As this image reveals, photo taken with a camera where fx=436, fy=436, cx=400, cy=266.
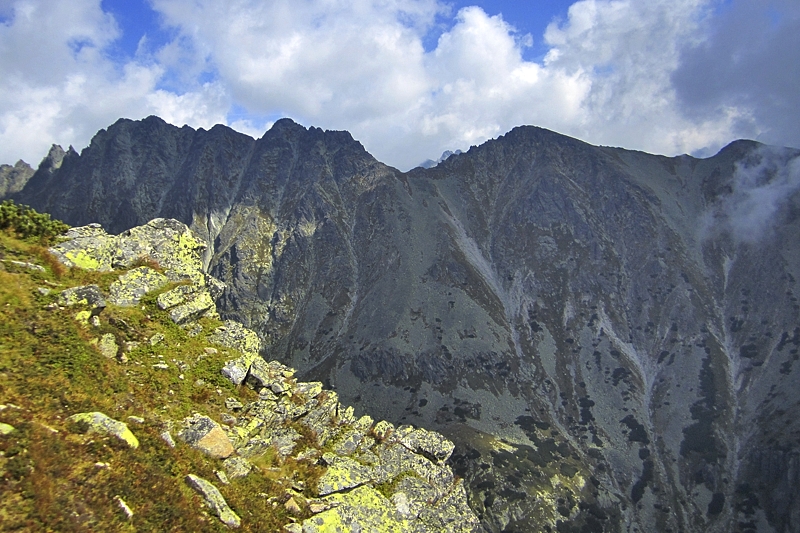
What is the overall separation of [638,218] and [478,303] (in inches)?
3382

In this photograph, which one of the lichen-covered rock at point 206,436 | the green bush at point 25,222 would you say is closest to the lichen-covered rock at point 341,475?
the lichen-covered rock at point 206,436

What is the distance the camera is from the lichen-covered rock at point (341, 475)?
1744 centimetres

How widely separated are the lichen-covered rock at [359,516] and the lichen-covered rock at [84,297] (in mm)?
13416

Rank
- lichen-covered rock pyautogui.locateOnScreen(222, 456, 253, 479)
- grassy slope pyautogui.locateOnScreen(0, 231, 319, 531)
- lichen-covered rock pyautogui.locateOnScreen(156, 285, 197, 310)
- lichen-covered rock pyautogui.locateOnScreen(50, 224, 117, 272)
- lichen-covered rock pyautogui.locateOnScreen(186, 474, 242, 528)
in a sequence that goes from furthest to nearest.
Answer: lichen-covered rock pyautogui.locateOnScreen(156, 285, 197, 310)
lichen-covered rock pyautogui.locateOnScreen(50, 224, 117, 272)
lichen-covered rock pyautogui.locateOnScreen(222, 456, 253, 479)
lichen-covered rock pyautogui.locateOnScreen(186, 474, 242, 528)
grassy slope pyautogui.locateOnScreen(0, 231, 319, 531)

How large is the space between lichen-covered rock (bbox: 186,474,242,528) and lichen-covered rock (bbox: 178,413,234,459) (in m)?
2.05

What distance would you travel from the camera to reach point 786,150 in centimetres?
19038

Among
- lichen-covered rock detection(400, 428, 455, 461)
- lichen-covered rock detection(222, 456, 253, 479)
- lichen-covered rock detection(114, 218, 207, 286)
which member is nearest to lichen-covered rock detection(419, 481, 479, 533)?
lichen-covered rock detection(400, 428, 455, 461)

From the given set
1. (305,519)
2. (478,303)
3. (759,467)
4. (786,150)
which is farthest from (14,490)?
(786,150)

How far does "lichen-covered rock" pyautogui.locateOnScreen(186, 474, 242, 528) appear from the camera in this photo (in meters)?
13.2

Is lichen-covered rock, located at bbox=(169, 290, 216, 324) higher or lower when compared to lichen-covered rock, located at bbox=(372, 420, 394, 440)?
higher

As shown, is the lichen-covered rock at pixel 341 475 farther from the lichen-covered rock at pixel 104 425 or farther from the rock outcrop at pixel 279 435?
the lichen-covered rock at pixel 104 425

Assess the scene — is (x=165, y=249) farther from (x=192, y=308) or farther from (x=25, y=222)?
(x=25, y=222)

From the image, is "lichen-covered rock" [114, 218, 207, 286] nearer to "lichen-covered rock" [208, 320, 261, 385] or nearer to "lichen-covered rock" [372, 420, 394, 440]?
"lichen-covered rock" [208, 320, 261, 385]

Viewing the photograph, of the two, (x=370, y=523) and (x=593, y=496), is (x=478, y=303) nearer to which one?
(x=593, y=496)
